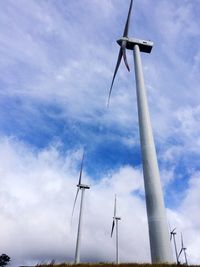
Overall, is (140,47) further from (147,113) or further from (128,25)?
(147,113)

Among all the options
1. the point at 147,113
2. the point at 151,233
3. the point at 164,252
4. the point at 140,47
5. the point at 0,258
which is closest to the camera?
the point at 164,252

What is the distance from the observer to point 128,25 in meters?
42.1

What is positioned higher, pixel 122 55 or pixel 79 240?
pixel 122 55

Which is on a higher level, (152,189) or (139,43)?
(139,43)

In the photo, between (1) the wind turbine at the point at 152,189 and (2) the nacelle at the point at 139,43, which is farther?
(2) the nacelle at the point at 139,43

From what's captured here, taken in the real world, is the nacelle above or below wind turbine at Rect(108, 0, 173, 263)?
above

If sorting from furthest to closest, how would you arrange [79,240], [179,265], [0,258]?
[0,258]
[79,240]
[179,265]

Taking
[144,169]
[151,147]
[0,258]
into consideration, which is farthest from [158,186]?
[0,258]

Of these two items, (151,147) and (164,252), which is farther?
(151,147)

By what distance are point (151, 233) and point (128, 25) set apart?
31458 mm

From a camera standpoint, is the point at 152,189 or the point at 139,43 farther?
the point at 139,43

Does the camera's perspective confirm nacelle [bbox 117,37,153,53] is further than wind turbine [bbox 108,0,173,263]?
Yes

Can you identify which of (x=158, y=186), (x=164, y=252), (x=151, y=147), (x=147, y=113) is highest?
(x=147, y=113)

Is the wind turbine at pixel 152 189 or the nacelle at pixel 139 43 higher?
the nacelle at pixel 139 43
